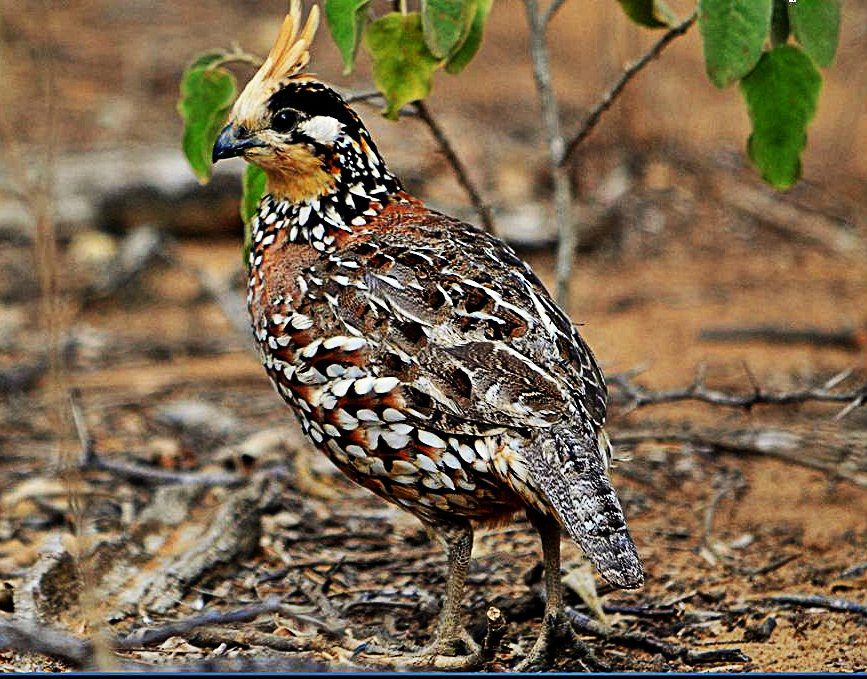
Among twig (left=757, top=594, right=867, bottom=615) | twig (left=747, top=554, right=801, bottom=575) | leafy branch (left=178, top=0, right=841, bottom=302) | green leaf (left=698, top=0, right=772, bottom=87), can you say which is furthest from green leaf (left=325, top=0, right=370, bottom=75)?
twig (left=747, top=554, right=801, bottom=575)

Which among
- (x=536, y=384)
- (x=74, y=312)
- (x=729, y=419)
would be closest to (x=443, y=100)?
(x=74, y=312)

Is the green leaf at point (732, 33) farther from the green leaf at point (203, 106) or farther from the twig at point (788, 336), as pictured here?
the twig at point (788, 336)

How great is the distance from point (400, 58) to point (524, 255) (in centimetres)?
499

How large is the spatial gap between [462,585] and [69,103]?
8.90 metres

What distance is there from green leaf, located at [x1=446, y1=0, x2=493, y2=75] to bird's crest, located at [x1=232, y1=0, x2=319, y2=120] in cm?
52

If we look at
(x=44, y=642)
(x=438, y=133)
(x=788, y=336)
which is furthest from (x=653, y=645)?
(x=788, y=336)

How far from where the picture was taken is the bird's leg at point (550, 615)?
14.4ft

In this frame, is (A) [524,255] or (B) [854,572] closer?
(B) [854,572]

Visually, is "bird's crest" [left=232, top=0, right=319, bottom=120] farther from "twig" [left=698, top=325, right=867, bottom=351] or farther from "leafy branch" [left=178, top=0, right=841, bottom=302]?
"twig" [left=698, top=325, right=867, bottom=351]

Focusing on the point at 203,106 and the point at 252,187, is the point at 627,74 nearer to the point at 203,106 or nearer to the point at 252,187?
the point at 252,187

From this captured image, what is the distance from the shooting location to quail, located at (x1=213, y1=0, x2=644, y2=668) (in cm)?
402

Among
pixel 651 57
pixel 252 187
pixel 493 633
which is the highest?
pixel 651 57

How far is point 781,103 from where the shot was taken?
4.70 m

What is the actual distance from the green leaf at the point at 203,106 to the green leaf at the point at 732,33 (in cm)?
182
